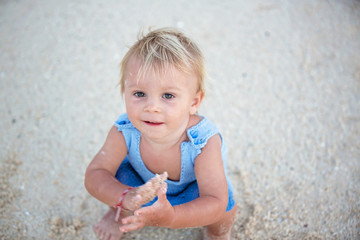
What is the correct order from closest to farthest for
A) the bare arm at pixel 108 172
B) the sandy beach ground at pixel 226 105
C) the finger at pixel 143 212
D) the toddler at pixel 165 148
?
the finger at pixel 143 212 → the toddler at pixel 165 148 → the bare arm at pixel 108 172 → the sandy beach ground at pixel 226 105

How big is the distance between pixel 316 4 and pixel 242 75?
62.2 inches

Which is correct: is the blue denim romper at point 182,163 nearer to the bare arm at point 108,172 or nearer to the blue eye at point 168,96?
the bare arm at point 108,172

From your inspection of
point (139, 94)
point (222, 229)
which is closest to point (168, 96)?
point (139, 94)

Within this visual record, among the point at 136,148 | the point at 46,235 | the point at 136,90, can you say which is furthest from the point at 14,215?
the point at 136,90

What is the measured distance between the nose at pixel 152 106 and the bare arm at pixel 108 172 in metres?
0.39

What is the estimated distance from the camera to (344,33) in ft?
11.4

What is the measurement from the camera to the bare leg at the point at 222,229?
1.78m

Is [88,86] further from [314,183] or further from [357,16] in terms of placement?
[357,16]

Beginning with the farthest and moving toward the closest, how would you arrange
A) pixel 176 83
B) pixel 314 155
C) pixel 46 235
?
pixel 314 155, pixel 46 235, pixel 176 83

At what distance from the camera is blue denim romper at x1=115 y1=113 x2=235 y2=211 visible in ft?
5.41

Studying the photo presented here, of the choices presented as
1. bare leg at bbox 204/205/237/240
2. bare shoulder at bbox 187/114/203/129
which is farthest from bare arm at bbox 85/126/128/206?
bare leg at bbox 204/205/237/240

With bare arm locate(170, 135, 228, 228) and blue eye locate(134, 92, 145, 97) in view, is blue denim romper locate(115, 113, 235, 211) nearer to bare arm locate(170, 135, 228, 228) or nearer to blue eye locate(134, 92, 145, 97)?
bare arm locate(170, 135, 228, 228)

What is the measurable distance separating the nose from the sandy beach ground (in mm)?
889

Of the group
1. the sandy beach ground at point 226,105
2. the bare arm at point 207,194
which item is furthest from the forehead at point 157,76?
the sandy beach ground at point 226,105
